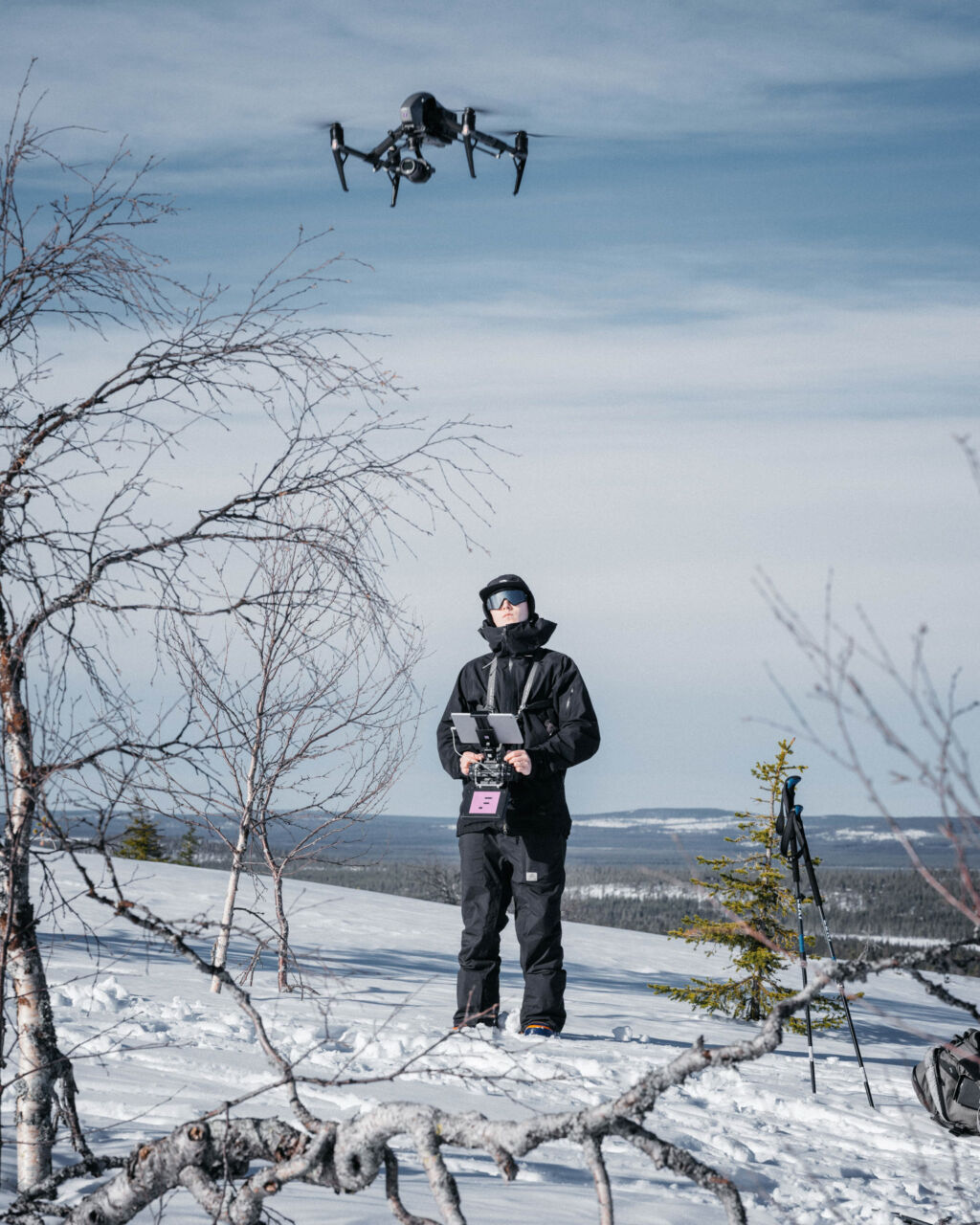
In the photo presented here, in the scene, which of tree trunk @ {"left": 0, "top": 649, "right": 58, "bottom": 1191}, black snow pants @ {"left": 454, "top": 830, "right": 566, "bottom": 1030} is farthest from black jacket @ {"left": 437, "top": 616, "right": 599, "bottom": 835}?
tree trunk @ {"left": 0, "top": 649, "right": 58, "bottom": 1191}

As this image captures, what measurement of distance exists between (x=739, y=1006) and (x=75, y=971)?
18.7 ft

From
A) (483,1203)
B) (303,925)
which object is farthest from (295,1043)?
(303,925)

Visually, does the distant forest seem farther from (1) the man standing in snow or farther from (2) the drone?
(2) the drone

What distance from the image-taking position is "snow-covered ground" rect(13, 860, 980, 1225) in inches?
160

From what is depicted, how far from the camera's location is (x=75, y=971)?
26.3 feet

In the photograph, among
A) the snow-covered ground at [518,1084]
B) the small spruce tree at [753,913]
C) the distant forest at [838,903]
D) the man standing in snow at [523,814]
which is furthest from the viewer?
the distant forest at [838,903]

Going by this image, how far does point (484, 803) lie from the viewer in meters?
6.33

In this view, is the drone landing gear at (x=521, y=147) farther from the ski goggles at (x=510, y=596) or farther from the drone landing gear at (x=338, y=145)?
the ski goggles at (x=510, y=596)

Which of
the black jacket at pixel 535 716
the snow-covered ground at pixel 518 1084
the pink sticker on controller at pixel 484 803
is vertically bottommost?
the snow-covered ground at pixel 518 1084

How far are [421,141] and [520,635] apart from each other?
280cm

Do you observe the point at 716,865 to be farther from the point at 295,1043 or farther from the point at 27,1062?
the point at 27,1062

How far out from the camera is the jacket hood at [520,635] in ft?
22.0

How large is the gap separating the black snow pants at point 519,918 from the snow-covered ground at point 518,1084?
254 mm

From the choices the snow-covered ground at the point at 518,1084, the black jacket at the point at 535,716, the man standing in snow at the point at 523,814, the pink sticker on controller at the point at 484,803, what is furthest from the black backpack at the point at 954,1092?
the pink sticker on controller at the point at 484,803
